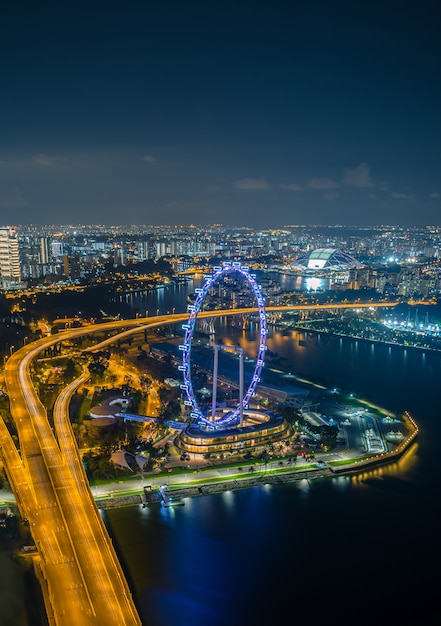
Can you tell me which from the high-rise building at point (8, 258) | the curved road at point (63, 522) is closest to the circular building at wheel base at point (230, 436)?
the curved road at point (63, 522)

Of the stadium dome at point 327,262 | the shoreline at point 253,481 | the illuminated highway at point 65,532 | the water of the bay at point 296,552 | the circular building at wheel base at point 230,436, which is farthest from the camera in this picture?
the stadium dome at point 327,262

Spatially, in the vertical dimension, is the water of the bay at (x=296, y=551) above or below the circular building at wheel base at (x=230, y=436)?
below

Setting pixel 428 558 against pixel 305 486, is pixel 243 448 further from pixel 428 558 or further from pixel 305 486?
pixel 428 558

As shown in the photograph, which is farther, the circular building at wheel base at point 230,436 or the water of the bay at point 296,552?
the circular building at wheel base at point 230,436

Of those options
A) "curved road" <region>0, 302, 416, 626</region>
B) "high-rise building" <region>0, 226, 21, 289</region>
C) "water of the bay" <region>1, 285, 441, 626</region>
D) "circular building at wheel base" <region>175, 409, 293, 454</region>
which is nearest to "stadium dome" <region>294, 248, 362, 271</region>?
"high-rise building" <region>0, 226, 21, 289</region>

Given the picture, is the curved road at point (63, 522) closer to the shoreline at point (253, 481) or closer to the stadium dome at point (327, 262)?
the shoreline at point (253, 481)

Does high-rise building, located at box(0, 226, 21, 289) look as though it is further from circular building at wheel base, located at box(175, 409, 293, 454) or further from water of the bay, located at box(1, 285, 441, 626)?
water of the bay, located at box(1, 285, 441, 626)

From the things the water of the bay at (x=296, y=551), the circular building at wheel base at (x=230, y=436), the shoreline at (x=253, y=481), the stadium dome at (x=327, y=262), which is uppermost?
the stadium dome at (x=327, y=262)

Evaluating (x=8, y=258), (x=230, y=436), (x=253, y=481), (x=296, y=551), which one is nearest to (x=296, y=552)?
(x=296, y=551)
